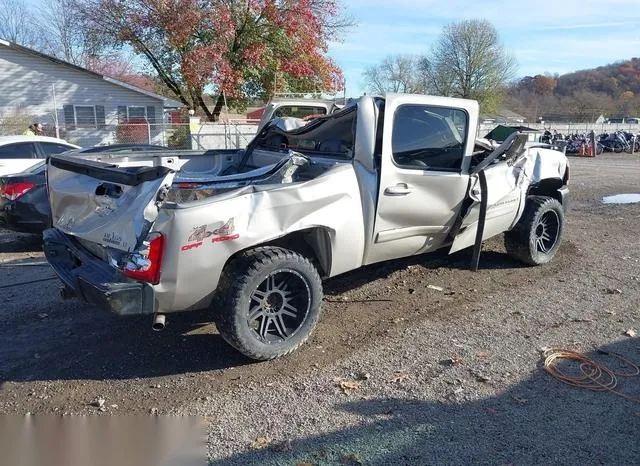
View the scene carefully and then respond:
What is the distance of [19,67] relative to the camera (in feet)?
83.6

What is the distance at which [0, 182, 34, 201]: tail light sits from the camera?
24.6 ft

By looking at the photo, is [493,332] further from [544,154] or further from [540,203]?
[544,154]

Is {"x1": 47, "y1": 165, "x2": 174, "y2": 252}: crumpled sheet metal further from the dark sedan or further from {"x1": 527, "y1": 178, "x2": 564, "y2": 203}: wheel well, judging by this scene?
{"x1": 527, "y1": 178, "x2": 564, "y2": 203}: wheel well

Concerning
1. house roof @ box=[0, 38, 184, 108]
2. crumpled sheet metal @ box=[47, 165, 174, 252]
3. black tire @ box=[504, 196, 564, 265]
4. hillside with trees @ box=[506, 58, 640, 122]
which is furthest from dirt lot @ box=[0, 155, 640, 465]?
hillside with trees @ box=[506, 58, 640, 122]

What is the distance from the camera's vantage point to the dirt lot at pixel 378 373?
123 inches

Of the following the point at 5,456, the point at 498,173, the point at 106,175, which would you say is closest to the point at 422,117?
the point at 498,173

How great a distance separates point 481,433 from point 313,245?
74.3 inches

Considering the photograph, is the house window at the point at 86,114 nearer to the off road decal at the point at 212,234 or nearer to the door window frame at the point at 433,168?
the door window frame at the point at 433,168

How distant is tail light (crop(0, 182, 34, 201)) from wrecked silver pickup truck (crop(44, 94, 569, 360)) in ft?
9.79

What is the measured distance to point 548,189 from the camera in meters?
6.98

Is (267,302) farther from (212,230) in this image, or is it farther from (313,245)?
(212,230)

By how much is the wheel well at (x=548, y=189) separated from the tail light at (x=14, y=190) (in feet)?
21.2

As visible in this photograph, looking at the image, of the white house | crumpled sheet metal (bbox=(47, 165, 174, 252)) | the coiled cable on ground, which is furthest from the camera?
the white house

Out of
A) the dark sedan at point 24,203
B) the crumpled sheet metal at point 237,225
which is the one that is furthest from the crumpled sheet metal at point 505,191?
the dark sedan at point 24,203
